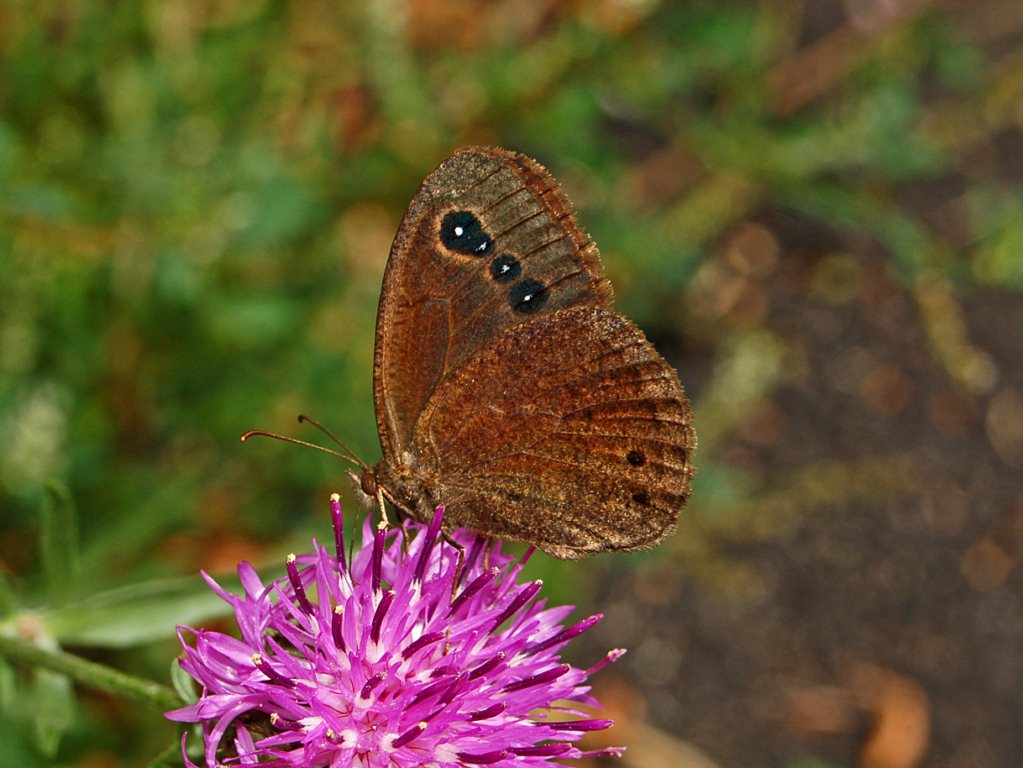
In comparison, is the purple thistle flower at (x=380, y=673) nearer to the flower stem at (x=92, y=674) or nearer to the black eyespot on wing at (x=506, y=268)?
the flower stem at (x=92, y=674)

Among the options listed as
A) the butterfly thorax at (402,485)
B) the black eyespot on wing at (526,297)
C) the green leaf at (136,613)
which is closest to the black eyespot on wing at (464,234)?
the black eyespot on wing at (526,297)

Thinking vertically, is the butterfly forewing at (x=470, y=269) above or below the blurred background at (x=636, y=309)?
below

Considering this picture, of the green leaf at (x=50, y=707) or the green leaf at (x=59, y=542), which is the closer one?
the green leaf at (x=50, y=707)

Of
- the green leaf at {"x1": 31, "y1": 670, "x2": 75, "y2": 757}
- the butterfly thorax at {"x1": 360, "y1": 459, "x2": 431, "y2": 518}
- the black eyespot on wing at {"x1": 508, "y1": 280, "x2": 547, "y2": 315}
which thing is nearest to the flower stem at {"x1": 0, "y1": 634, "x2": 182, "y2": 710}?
the green leaf at {"x1": 31, "y1": 670, "x2": 75, "y2": 757}

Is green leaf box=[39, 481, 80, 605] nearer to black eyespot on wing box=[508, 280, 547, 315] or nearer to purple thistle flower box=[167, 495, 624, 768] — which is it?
purple thistle flower box=[167, 495, 624, 768]

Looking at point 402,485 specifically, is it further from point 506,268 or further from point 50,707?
point 50,707

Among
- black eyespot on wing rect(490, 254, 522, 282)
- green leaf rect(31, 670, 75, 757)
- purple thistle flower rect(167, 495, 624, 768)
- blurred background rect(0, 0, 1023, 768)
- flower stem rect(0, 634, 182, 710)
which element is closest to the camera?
purple thistle flower rect(167, 495, 624, 768)

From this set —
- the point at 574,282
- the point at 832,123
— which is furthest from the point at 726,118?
the point at 574,282

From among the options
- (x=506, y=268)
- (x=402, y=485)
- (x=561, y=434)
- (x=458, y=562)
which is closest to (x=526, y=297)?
(x=506, y=268)
